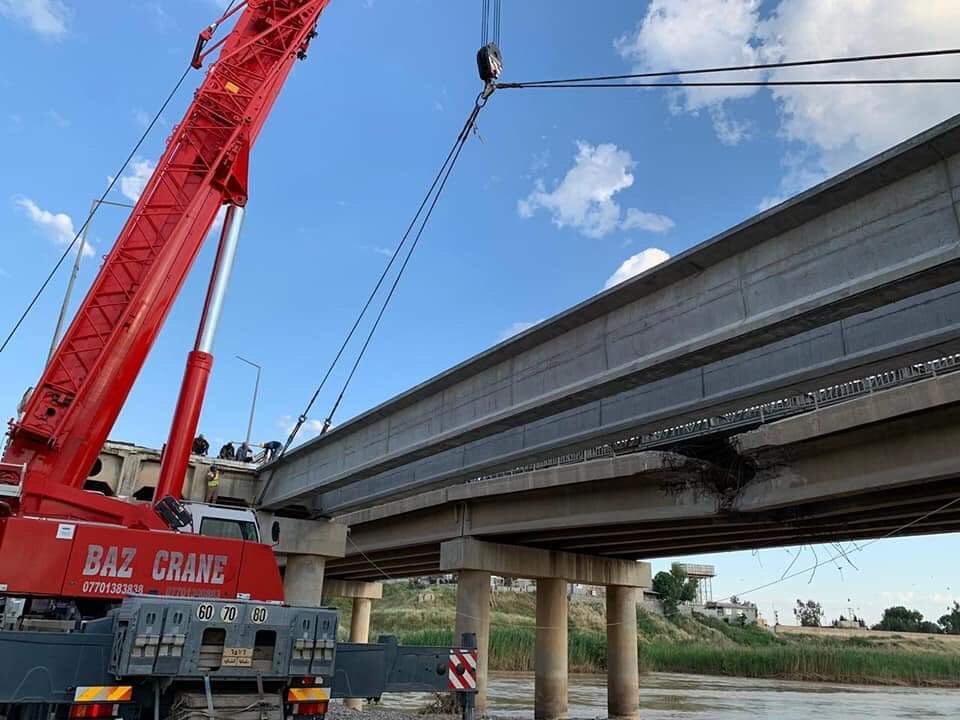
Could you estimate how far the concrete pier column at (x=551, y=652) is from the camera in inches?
886

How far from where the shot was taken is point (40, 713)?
7.17 meters

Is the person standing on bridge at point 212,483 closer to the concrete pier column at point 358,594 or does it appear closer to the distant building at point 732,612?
the concrete pier column at point 358,594

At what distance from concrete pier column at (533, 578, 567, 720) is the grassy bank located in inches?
793

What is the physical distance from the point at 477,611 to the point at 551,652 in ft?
12.4

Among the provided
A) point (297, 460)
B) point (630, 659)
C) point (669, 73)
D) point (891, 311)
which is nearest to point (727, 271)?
point (891, 311)

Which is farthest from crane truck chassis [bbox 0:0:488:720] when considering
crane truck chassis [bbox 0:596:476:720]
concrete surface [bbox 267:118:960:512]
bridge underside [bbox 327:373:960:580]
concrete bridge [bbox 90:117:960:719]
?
bridge underside [bbox 327:373:960:580]

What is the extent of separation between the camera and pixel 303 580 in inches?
872

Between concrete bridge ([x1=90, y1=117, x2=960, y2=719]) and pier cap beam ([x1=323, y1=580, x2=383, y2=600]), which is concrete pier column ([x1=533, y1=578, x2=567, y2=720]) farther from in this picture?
pier cap beam ([x1=323, y1=580, x2=383, y2=600])

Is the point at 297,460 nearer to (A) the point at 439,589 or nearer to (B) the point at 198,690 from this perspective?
(B) the point at 198,690

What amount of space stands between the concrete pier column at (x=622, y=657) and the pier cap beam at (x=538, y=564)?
0.71 m

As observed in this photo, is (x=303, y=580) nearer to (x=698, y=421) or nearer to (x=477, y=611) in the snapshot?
(x=477, y=611)

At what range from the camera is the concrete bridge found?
8156mm

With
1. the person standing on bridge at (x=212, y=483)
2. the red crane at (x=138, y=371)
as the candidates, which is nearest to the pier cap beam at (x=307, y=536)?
the person standing on bridge at (x=212, y=483)

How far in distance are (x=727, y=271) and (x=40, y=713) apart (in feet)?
30.3
